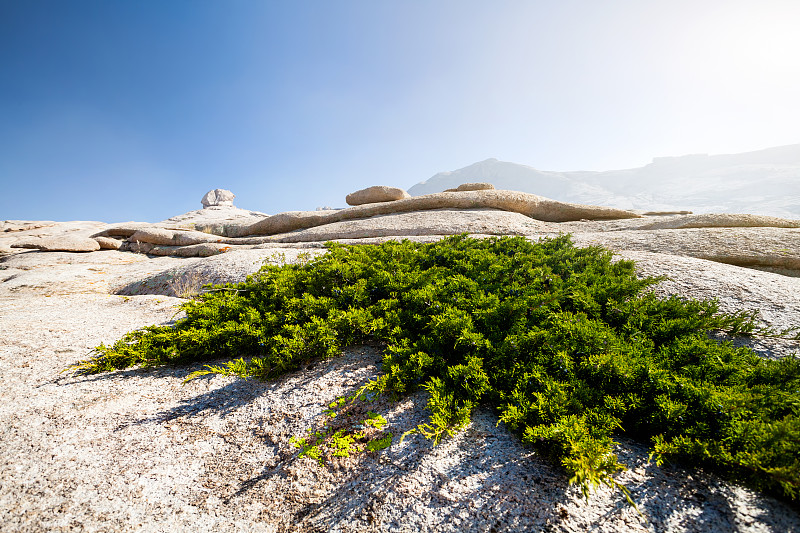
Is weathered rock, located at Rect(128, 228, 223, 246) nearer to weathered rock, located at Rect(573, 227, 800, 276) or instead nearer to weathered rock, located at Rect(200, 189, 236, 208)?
weathered rock, located at Rect(573, 227, 800, 276)

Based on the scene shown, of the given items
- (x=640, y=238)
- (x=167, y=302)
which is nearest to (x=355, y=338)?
(x=167, y=302)

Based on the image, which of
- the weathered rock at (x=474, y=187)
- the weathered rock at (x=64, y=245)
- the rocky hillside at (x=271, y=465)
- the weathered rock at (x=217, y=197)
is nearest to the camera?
the rocky hillside at (x=271, y=465)

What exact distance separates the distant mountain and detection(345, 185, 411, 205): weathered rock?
131 metres

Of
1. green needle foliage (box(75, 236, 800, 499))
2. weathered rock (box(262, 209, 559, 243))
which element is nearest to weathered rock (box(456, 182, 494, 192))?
weathered rock (box(262, 209, 559, 243))

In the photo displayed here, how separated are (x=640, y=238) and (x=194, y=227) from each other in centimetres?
2719

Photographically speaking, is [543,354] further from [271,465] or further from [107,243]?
[107,243]

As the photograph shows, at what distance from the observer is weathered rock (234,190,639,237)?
16.2 m

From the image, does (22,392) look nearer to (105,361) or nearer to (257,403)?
(105,361)

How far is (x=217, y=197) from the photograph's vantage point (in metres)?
62.0

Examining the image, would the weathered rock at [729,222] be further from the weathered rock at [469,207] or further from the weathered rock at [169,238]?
the weathered rock at [169,238]

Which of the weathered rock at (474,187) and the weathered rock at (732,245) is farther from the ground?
the weathered rock at (474,187)

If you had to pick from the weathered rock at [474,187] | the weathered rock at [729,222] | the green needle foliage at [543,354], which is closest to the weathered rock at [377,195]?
the weathered rock at [474,187]

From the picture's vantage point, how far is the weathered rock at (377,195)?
66.1 ft

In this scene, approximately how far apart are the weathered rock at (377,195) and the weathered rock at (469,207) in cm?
242
